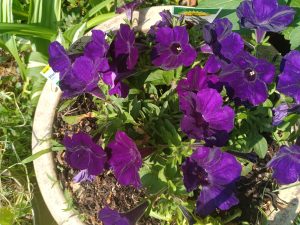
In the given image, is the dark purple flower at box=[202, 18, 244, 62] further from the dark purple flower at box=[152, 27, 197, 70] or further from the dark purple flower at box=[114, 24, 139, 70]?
the dark purple flower at box=[114, 24, 139, 70]

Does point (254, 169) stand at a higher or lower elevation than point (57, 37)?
lower

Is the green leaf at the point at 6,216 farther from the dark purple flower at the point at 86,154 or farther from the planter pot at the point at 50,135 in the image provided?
the dark purple flower at the point at 86,154

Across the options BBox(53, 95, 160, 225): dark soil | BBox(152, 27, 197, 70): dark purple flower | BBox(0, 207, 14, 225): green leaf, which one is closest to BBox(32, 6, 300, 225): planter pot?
BBox(53, 95, 160, 225): dark soil

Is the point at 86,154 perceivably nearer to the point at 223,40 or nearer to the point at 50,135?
the point at 50,135

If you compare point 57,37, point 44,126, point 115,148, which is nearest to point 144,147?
point 115,148

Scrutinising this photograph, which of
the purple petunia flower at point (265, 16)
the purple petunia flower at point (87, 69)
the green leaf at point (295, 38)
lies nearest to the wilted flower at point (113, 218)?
the purple petunia flower at point (87, 69)

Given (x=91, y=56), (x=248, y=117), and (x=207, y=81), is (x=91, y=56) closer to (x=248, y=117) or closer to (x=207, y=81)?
(x=207, y=81)
